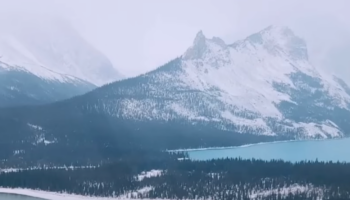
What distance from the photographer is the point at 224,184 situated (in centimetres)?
18150

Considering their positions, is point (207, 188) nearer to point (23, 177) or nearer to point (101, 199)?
point (101, 199)

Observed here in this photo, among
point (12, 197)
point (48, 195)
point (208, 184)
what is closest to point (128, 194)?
point (208, 184)

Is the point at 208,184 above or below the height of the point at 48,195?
above

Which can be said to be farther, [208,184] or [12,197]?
[208,184]

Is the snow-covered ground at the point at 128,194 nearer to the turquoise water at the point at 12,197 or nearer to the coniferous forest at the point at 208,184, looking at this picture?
the coniferous forest at the point at 208,184

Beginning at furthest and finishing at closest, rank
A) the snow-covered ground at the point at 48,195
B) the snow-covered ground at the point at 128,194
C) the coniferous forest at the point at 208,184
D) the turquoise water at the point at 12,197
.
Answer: the turquoise water at the point at 12,197, the snow-covered ground at the point at 48,195, the coniferous forest at the point at 208,184, the snow-covered ground at the point at 128,194

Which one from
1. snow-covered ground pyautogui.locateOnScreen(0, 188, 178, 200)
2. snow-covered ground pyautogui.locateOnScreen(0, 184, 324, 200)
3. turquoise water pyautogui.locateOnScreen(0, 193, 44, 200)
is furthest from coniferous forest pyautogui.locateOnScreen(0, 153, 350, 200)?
turquoise water pyautogui.locateOnScreen(0, 193, 44, 200)

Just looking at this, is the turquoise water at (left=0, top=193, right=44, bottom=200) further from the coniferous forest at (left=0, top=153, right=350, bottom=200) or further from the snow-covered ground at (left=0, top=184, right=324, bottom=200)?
the coniferous forest at (left=0, top=153, right=350, bottom=200)

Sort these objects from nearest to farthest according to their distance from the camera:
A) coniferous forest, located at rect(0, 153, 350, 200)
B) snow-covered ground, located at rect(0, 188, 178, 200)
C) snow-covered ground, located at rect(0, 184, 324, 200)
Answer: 1. snow-covered ground, located at rect(0, 184, 324, 200)
2. coniferous forest, located at rect(0, 153, 350, 200)
3. snow-covered ground, located at rect(0, 188, 178, 200)

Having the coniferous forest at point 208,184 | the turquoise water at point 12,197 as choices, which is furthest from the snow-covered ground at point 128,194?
the turquoise water at point 12,197

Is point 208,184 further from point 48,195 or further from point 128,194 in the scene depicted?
point 48,195

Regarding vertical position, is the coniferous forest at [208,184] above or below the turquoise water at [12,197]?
above

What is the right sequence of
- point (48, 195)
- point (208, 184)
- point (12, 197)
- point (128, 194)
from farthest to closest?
point (208, 184) < point (48, 195) < point (12, 197) < point (128, 194)

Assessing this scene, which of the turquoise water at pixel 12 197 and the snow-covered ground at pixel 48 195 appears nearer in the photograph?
the snow-covered ground at pixel 48 195
